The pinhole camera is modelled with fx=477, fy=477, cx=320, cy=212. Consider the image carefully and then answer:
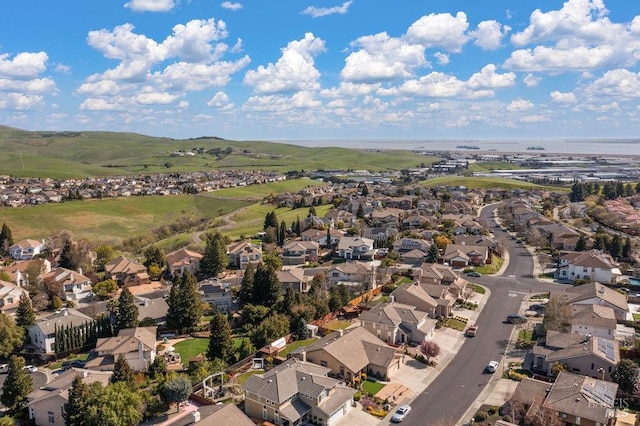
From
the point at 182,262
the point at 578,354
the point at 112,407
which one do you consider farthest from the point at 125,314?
the point at 578,354

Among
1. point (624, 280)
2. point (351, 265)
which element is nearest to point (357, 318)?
point (351, 265)

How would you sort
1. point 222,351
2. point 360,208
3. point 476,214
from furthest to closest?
point 476,214 → point 360,208 → point 222,351

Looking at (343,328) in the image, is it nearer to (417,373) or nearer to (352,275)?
(417,373)

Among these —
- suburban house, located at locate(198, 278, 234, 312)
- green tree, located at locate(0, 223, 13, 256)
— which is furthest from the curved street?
green tree, located at locate(0, 223, 13, 256)


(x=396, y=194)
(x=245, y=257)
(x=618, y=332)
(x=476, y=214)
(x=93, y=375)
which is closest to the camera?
(x=93, y=375)

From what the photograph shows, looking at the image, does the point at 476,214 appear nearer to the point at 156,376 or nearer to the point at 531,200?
the point at 531,200

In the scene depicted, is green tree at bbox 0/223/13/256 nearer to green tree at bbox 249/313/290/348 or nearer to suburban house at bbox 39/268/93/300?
suburban house at bbox 39/268/93/300
